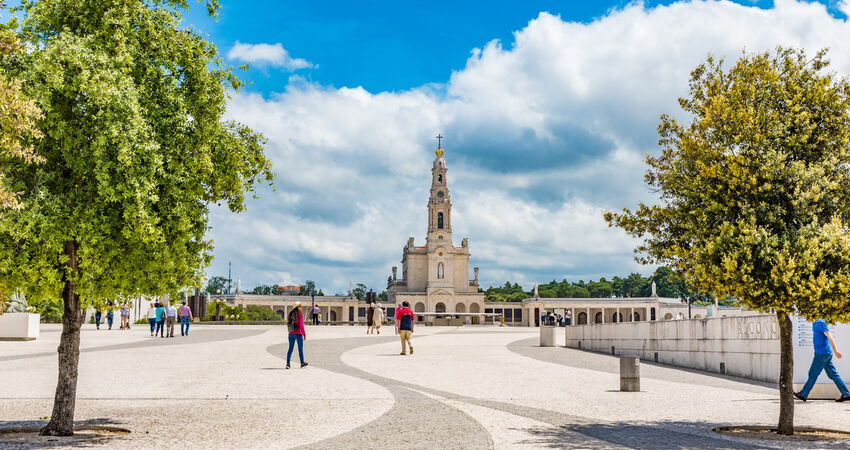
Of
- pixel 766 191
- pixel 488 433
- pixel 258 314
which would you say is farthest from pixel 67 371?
pixel 258 314

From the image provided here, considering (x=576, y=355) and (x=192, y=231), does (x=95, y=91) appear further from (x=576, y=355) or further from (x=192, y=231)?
(x=576, y=355)

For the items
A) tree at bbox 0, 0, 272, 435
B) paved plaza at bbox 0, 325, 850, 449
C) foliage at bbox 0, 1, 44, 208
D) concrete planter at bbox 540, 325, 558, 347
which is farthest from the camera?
concrete planter at bbox 540, 325, 558, 347

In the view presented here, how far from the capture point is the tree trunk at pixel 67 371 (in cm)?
944

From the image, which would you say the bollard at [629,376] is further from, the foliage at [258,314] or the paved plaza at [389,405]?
the foliage at [258,314]

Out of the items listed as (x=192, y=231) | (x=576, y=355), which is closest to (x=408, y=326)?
(x=576, y=355)

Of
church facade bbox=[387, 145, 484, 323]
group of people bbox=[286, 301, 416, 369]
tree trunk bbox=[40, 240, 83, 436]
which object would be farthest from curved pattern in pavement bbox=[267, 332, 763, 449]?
church facade bbox=[387, 145, 484, 323]

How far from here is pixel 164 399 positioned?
43.1 feet

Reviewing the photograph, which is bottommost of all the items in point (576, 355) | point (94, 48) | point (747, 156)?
point (576, 355)

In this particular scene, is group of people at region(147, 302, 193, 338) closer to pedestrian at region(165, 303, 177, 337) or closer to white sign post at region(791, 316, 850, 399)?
pedestrian at region(165, 303, 177, 337)

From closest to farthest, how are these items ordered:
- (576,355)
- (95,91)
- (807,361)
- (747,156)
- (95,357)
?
(95,91)
(747,156)
(807,361)
(95,357)
(576,355)

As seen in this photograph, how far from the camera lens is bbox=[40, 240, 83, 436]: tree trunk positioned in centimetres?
944

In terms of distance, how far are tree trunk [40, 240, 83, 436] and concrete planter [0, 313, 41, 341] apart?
1013 inches

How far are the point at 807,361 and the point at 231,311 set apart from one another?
187ft

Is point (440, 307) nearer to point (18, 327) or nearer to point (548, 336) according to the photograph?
point (548, 336)
